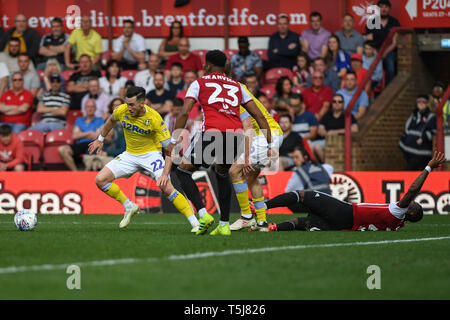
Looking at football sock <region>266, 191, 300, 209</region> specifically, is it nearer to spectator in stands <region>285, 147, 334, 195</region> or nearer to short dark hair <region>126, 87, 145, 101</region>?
short dark hair <region>126, 87, 145, 101</region>

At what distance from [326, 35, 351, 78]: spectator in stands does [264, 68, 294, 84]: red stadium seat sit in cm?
97

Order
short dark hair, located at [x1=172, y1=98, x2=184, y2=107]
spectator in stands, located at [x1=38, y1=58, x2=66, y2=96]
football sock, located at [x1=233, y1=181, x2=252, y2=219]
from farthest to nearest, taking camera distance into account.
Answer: spectator in stands, located at [x1=38, y1=58, x2=66, y2=96]
short dark hair, located at [x1=172, y1=98, x2=184, y2=107]
football sock, located at [x1=233, y1=181, x2=252, y2=219]

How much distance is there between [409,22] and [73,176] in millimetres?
7754

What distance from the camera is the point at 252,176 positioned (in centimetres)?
1118

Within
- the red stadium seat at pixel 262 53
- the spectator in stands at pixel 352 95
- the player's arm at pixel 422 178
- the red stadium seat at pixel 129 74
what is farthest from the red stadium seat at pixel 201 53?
the player's arm at pixel 422 178

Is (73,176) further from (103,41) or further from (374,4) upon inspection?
(374,4)

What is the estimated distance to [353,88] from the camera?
17.1 m

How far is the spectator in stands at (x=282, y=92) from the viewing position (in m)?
16.8

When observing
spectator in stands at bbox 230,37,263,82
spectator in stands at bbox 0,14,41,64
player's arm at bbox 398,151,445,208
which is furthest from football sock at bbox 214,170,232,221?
spectator in stands at bbox 0,14,41,64

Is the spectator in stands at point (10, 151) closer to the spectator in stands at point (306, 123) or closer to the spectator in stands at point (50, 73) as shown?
the spectator in stands at point (50, 73)

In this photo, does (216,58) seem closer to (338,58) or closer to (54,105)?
(338,58)

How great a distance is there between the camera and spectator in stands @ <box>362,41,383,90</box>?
57.9ft

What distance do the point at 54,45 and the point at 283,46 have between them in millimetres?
5252

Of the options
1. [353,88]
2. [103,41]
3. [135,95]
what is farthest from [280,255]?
[103,41]
